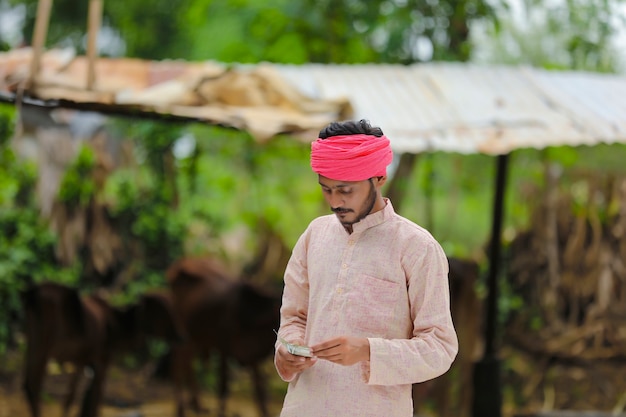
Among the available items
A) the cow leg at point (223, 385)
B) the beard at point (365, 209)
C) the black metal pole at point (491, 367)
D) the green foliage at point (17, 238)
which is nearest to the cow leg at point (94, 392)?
the cow leg at point (223, 385)

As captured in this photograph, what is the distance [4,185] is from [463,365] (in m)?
4.26

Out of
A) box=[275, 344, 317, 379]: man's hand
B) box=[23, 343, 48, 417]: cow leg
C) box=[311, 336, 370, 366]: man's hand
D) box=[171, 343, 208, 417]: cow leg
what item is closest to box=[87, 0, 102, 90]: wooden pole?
box=[23, 343, 48, 417]: cow leg

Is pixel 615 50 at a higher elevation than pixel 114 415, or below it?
higher

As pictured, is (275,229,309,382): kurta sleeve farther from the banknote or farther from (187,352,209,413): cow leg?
(187,352,209,413): cow leg

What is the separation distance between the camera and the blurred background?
800 cm

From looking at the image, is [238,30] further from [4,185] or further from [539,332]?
[539,332]

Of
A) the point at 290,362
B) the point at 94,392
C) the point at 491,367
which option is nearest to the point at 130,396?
the point at 94,392

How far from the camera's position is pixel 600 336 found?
862 cm

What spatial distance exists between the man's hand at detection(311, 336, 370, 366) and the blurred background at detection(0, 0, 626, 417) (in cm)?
482

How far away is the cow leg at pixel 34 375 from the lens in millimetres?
5598

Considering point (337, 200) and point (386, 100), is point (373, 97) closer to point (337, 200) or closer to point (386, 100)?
point (386, 100)

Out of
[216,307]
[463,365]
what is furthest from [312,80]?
[463,365]

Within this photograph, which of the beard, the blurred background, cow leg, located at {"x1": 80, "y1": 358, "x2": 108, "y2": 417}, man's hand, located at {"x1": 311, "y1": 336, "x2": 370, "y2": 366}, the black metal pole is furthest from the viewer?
the blurred background

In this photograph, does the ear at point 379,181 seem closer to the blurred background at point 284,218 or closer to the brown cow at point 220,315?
the brown cow at point 220,315
